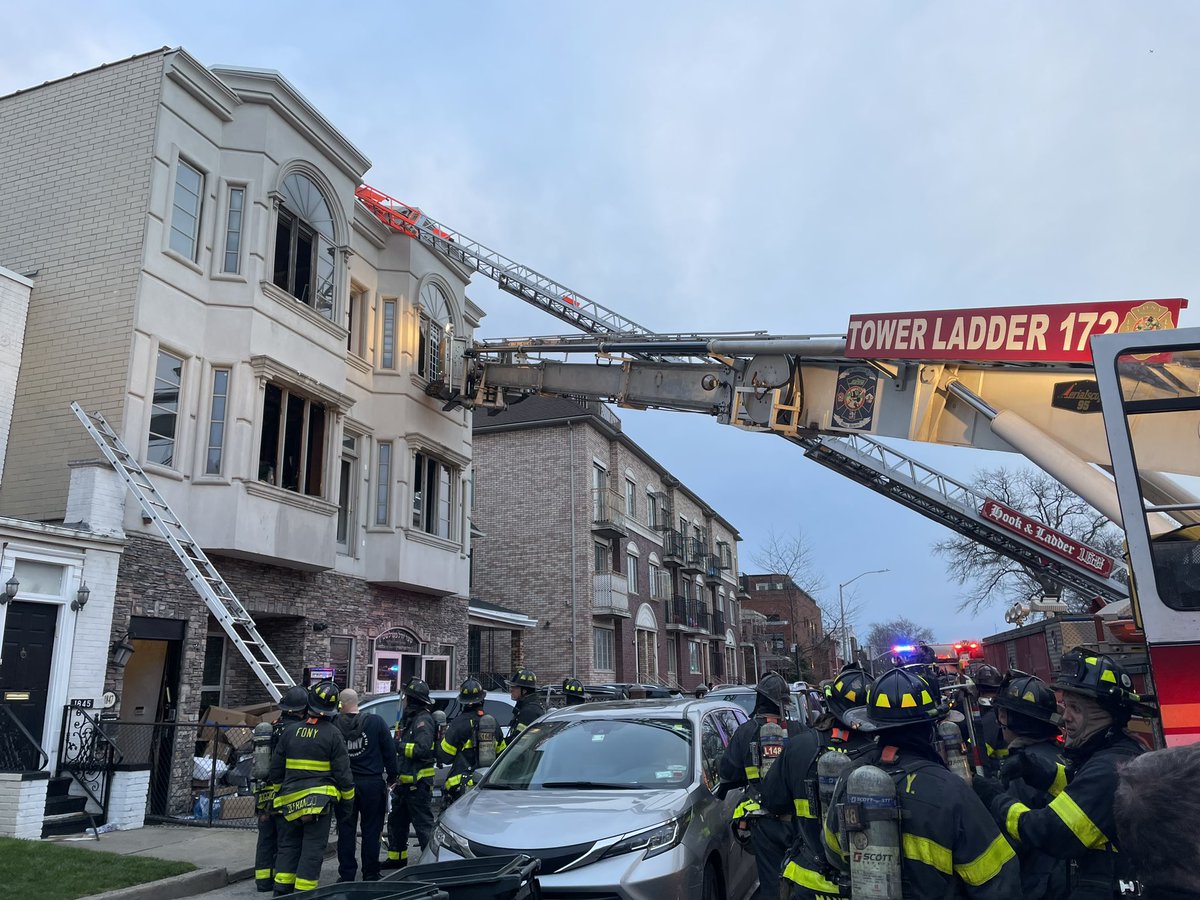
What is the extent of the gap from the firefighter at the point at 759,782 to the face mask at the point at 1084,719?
1720 millimetres

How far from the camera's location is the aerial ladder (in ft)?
26.3

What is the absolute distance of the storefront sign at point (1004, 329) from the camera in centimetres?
688

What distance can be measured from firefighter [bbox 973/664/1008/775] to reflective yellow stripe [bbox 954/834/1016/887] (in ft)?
15.4

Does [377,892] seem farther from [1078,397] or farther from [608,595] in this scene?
[608,595]

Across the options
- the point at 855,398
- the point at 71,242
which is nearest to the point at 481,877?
the point at 855,398

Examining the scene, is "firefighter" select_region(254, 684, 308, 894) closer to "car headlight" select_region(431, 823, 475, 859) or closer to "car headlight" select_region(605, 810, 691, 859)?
"car headlight" select_region(431, 823, 475, 859)

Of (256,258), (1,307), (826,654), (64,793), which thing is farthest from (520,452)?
(826,654)

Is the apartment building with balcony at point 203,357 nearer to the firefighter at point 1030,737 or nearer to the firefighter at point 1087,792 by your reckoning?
the firefighter at point 1030,737

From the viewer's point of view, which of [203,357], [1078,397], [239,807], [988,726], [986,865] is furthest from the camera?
[203,357]

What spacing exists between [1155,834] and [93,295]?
14.7 m

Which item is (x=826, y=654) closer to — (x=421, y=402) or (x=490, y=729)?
(x=421, y=402)

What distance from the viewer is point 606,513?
99.7ft

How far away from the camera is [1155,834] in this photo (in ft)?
6.32

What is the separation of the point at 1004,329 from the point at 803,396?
3.14 metres
